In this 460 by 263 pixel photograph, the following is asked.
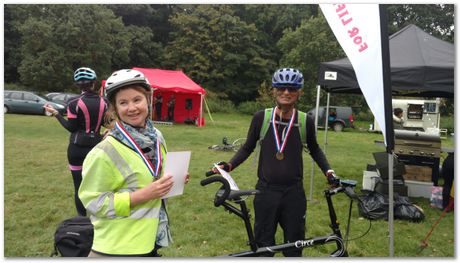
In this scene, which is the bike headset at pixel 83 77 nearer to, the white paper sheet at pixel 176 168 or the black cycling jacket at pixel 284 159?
the black cycling jacket at pixel 284 159

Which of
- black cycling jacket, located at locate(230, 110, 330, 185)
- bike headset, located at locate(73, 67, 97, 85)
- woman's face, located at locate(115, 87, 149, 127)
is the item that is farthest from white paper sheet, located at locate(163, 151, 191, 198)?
bike headset, located at locate(73, 67, 97, 85)

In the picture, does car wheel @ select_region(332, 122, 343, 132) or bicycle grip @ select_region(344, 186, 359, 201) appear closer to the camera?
bicycle grip @ select_region(344, 186, 359, 201)

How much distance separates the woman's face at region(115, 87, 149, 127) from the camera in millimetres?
2068

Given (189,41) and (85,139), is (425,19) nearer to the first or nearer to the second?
(189,41)

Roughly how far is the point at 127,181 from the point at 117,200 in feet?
0.36

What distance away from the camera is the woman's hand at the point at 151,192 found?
1961 mm

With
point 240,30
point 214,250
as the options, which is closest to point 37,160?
point 214,250

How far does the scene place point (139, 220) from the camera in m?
2.03

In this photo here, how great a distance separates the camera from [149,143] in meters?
2.12

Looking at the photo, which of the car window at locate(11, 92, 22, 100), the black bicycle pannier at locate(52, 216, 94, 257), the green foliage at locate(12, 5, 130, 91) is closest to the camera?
the black bicycle pannier at locate(52, 216, 94, 257)

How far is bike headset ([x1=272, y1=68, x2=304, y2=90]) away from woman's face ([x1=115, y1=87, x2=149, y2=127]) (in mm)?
1367

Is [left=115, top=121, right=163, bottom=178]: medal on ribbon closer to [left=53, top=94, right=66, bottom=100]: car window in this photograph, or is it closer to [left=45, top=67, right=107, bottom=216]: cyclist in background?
[left=45, top=67, right=107, bottom=216]: cyclist in background

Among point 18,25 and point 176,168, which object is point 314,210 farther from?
point 18,25

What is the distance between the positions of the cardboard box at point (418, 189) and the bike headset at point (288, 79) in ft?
16.2
